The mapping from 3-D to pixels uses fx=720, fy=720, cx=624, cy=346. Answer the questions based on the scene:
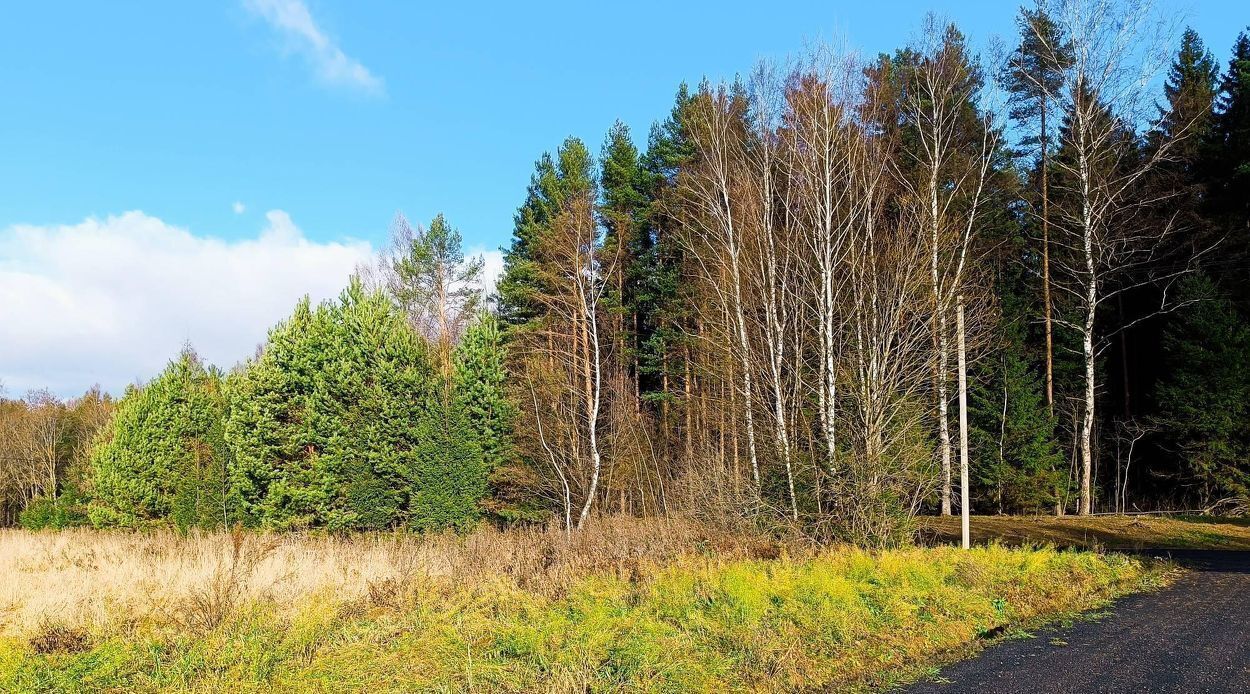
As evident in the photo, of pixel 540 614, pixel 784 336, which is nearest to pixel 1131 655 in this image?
pixel 540 614

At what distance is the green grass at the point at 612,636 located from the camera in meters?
6.00

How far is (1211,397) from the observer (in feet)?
68.3

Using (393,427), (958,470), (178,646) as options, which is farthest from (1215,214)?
(178,646)

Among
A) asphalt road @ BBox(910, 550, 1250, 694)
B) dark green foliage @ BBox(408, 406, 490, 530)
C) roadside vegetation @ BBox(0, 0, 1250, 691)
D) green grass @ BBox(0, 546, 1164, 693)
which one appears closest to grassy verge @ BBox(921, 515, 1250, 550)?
roadside vegetation @ BBox(0, 0, 1250, 691)

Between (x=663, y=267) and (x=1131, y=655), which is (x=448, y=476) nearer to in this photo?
(x=663, y=267)

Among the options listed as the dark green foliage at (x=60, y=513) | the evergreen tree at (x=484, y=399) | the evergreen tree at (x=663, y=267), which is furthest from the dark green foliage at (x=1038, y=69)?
the dark green foliage at (x=60, y=513)

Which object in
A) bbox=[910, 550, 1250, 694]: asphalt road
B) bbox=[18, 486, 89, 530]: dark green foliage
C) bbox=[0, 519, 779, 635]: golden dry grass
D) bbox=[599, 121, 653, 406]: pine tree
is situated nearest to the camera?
bbox=[910, 550, 1250, 694]: asphalt road

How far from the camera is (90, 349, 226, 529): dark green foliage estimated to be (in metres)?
27.6

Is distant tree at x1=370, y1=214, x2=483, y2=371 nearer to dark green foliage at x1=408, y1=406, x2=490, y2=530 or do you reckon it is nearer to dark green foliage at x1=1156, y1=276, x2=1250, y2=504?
dark green foliage at x1=408, y1=406, x2=490, y2=530

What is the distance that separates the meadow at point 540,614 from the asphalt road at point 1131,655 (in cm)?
47

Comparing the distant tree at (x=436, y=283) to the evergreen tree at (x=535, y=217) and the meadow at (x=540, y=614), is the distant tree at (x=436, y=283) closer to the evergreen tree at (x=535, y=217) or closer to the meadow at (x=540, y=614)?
the evergreen tree at (x=535, y=217)

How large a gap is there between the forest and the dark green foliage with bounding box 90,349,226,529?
124 mm

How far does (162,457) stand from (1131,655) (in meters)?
31.1

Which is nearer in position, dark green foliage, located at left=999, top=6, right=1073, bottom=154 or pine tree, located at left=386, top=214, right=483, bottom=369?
dark green foliage, located at left=999, top=6, right=1073, bottom=154
